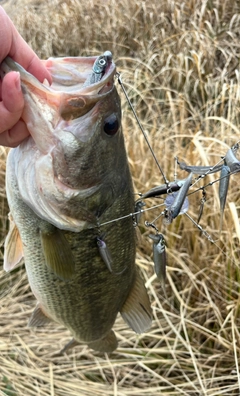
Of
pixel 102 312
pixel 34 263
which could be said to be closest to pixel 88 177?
pixel 34 263

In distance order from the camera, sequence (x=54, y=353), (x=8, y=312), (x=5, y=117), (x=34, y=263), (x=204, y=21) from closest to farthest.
Answer: 1. (x=5, y=117)
2. (x=34, y=263)
3. (x=54, y=353)
4. (x=8, y=312)
5. (x=204, y=21)

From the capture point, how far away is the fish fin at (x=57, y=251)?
4.38 ft

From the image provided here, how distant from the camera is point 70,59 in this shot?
1.25 meters

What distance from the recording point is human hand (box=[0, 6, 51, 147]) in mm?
1091

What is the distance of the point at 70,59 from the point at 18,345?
2.17 m

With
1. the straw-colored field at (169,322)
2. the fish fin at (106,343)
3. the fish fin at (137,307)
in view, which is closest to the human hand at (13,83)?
the fish fin at (137,307)

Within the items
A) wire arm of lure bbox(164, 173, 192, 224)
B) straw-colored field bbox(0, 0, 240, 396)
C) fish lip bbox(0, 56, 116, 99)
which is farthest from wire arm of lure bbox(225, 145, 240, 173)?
straw-colored field bbox(0, 0, 240, 396)

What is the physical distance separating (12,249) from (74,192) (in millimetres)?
376

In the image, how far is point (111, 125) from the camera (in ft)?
4.12

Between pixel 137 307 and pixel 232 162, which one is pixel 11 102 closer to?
pixel 232 162

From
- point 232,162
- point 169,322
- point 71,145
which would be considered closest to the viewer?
point 232,162

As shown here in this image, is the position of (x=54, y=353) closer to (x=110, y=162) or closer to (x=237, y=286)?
(x=237, y=286)

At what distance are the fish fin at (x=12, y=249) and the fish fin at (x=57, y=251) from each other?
0.17 metres

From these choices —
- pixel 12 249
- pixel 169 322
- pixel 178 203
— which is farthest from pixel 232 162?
pixel 169 322
